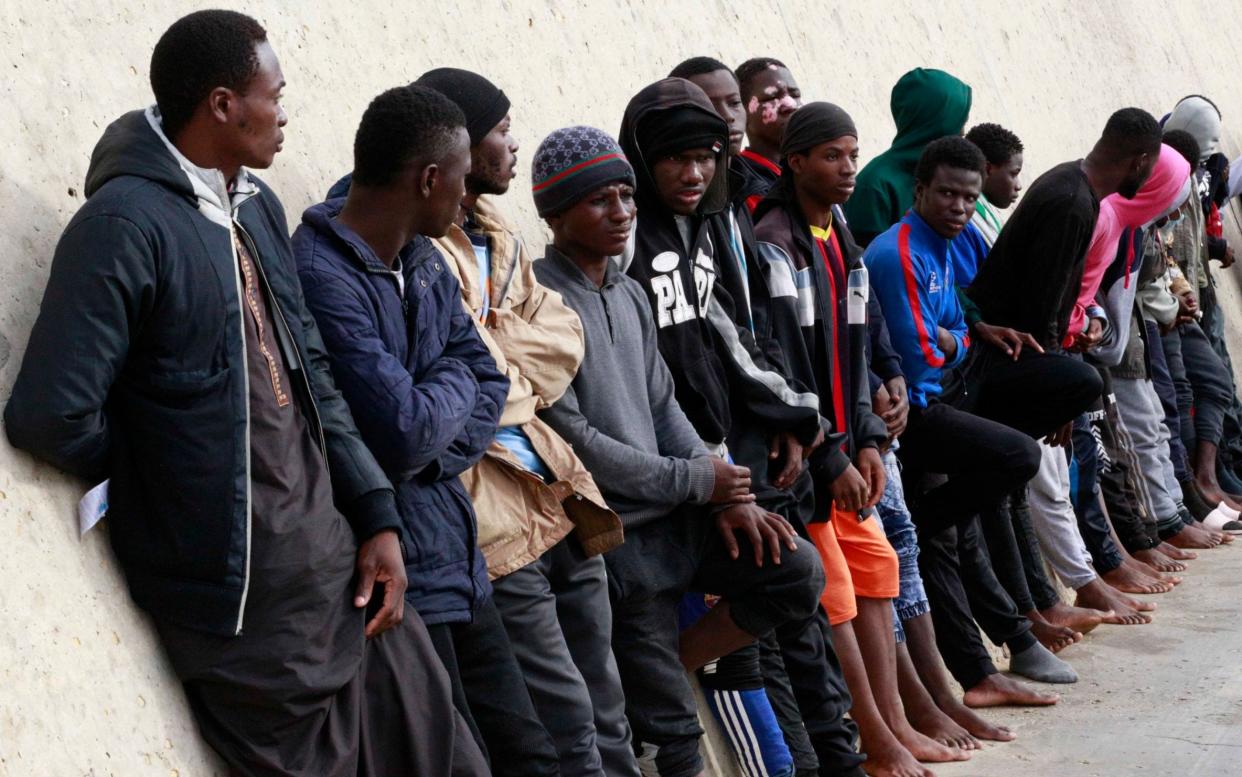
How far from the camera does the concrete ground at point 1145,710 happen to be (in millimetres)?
5055

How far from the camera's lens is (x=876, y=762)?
4.89 metres

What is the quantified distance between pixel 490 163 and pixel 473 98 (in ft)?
0.53

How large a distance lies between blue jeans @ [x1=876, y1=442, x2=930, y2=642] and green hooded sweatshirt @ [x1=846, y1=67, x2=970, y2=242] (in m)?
1.31

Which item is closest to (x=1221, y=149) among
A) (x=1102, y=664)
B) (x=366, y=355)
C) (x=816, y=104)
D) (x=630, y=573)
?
(x=1102, y=664)

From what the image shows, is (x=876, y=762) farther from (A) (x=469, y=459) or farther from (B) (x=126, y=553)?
(B) (x=126, y=553)

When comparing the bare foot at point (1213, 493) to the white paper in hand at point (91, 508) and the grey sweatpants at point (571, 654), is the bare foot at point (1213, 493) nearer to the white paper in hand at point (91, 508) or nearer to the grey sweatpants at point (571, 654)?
the grey sweatpants at point (571, 654)

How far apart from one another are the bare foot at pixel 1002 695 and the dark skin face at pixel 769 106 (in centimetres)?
207

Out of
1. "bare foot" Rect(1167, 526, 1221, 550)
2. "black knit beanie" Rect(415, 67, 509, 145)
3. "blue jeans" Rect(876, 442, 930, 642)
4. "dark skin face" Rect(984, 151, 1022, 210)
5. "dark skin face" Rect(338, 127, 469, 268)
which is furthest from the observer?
"bare foot" Rect(1167, 526, 1221, 550)

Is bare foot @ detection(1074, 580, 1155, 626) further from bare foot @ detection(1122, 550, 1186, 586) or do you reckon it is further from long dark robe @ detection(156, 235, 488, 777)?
long dark robe @ detection(156, 235, 488, 777)

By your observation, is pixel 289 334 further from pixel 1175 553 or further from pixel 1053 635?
pixel 1175 553

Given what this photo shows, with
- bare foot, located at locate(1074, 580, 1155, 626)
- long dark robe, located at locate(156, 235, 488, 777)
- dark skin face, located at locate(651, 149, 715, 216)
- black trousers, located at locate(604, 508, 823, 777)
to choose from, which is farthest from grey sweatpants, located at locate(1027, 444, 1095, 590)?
long dark robe, located at locate(156, 235, 488, 777)

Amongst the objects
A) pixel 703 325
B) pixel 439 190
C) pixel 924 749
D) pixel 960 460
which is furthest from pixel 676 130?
pixel 924 749

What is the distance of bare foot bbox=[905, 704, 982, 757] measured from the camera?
523 centimetres

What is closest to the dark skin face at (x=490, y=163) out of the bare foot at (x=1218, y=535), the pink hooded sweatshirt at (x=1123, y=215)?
the pink hooded sweatshirt at (x=1123, y=215)
